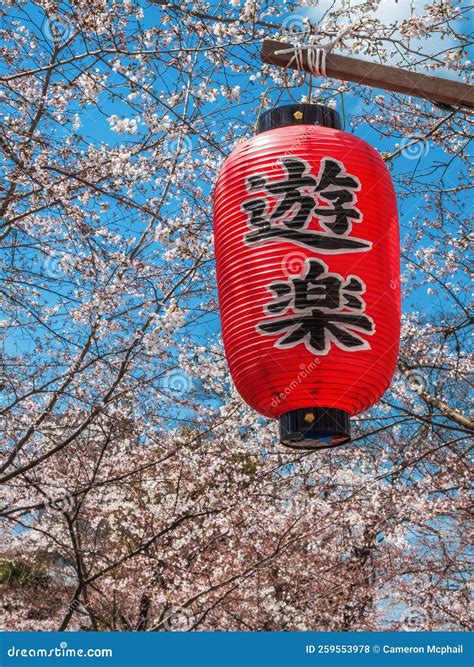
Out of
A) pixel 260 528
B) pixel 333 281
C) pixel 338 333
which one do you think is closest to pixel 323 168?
pixel 333 281

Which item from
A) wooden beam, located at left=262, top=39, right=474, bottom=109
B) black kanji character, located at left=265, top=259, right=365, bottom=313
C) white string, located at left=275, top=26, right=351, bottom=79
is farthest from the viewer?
wooden beam, located at left=262, top=39, right=474, bottom=109

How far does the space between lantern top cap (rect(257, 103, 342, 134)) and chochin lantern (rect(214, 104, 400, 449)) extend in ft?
0.17

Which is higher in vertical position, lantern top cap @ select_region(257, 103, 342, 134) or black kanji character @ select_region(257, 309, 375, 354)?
lantern top cap @ select_region(257, 103, 342, 134)

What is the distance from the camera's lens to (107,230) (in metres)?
5.85

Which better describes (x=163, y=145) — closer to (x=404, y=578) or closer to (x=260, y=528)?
(x=260, y=528)

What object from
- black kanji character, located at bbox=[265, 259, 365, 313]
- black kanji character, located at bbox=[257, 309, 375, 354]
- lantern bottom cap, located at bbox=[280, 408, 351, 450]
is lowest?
lantern bottom cap, located at bbox=[280, 408, 351, 450]

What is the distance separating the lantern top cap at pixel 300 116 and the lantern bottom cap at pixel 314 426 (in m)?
1.53

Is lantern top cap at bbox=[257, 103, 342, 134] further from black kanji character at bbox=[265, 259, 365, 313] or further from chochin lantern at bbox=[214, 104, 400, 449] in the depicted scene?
black kanji character at bbox=[265, 259, 365, 313]

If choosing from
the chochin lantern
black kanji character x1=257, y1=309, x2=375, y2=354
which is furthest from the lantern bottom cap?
black kanji character x1=257, y1=309, x2=375, y2=354

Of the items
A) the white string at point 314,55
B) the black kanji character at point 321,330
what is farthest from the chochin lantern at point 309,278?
the white string at point 314,55

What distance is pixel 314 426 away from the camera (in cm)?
287

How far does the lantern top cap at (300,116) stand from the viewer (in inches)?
131

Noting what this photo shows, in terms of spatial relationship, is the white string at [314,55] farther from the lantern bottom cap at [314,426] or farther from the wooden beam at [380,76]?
the lantern bottom cap at [314,426]

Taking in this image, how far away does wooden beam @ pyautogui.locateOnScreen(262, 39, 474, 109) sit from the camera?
11.8 feet
